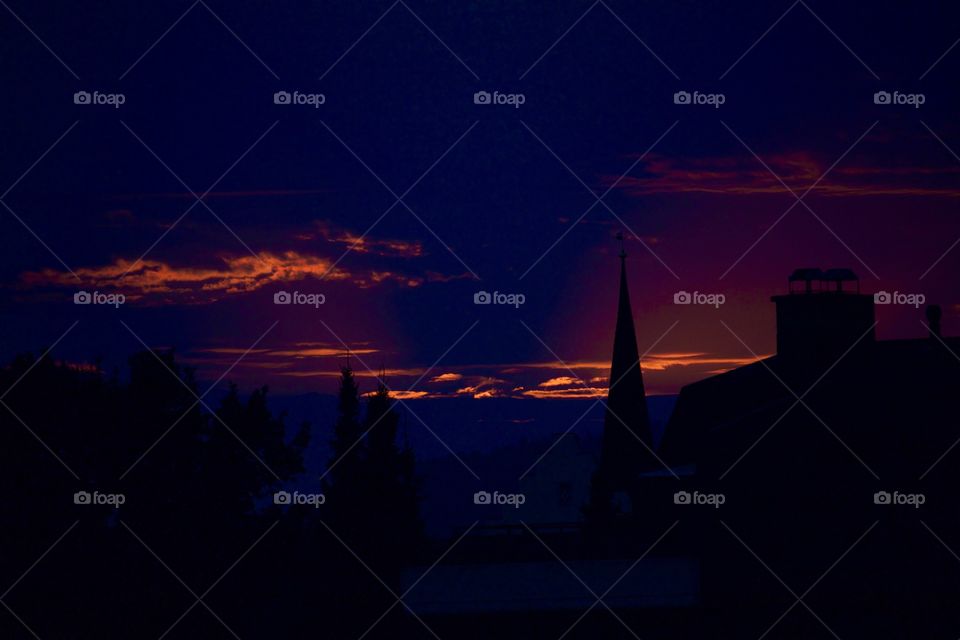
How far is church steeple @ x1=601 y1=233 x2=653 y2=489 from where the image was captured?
6153 centimetres

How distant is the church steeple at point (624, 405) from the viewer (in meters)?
61.5

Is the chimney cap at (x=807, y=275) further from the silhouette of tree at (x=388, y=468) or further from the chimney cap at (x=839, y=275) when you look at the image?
the silhouette of tree at (x=388, y=468)

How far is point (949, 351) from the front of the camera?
1572 inches

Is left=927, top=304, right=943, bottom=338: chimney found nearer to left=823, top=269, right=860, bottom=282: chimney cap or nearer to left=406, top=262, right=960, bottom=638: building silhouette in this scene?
left=823, top=269, right=860, bottom=282: chimney cap

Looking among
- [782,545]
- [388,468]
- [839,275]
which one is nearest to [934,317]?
[839,275]

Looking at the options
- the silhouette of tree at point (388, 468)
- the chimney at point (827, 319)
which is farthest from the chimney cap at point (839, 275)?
the silhouette of tree at point (388, 468)

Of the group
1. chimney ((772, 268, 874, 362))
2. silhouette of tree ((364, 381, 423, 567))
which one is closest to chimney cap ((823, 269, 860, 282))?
chimney ((772, 268, 874, 362))

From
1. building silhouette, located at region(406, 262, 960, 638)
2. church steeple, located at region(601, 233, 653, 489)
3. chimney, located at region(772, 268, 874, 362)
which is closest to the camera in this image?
building silhouette, located at region(406, 262, 960, 638)

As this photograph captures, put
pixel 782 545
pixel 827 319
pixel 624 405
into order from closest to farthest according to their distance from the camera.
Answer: pixel 782 545
pixel 827 319
pixel 624 405

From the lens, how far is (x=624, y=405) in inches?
2596

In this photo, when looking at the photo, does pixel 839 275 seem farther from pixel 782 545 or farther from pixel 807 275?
pixel 782 545

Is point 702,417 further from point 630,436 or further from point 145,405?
point 145,405

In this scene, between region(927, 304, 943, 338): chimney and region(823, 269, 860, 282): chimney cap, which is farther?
region(823, 269, 860, 282): chimney cap

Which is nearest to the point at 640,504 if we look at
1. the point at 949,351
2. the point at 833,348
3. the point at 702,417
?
the point at 702,417
